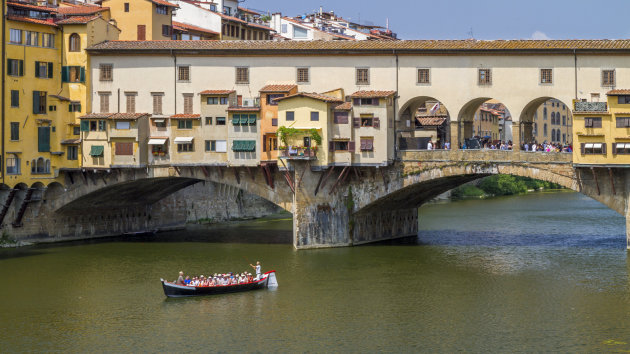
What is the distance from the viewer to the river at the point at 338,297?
38541 mm

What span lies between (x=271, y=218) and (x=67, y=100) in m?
25.1

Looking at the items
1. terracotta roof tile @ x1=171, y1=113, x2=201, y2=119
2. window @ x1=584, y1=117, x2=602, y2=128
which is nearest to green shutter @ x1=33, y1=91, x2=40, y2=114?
terracotta roof tile @ x1=171, y1=113, x2=201, y2=119

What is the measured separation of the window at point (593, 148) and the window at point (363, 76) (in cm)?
1423

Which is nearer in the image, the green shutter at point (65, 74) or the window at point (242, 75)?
the window at point (242, 75)

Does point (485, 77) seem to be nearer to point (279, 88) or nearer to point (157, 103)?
point (279, 88)

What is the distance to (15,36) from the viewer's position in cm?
6166

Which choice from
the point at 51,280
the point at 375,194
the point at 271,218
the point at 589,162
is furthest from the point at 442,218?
the point at 51,280

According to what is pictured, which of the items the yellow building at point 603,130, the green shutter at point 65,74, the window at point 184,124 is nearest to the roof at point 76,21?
the green shutter at point 65,74

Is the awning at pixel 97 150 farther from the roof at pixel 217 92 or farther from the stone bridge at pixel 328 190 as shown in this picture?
the roof at pixel 217 92

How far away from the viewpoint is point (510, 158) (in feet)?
186

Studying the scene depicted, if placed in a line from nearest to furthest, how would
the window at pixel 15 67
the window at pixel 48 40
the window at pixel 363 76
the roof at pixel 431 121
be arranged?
the window at pixel 363 76, the window at pixel 15 67, the window at pixel 48 40, the roof at pixel 431 121

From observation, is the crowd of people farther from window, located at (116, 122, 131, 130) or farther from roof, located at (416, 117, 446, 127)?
roof, located at (416, 117, 446, 127)

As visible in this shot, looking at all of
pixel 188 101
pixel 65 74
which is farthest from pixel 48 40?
pixel 188 101

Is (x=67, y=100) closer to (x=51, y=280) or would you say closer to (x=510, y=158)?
(x=51, y=280)
